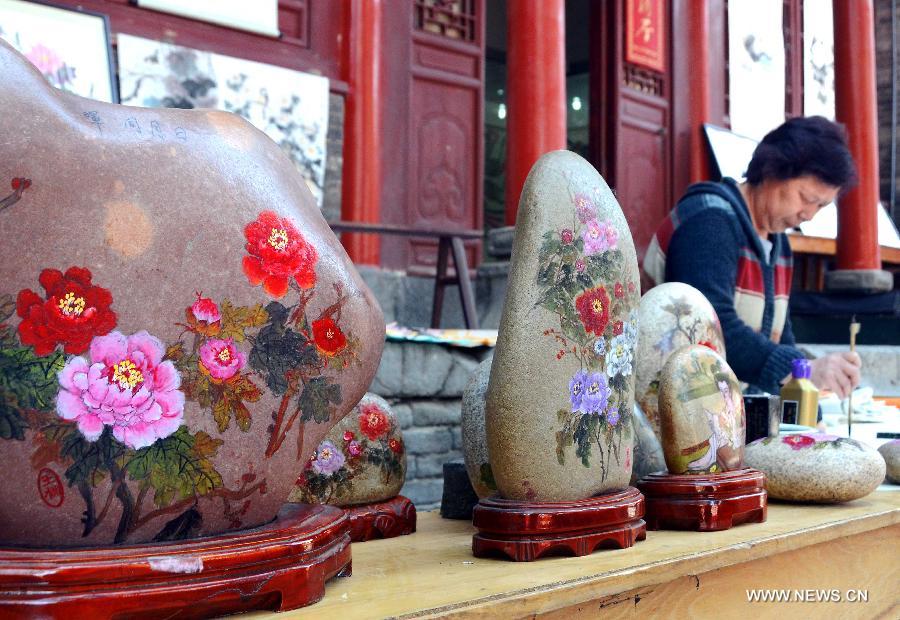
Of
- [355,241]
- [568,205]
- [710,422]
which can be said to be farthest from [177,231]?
[355,241]

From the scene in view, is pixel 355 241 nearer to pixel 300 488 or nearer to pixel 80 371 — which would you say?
pixel 300 488

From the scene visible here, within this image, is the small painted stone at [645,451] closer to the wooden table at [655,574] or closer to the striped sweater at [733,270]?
the wooden table at [655,574]

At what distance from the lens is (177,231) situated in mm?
736

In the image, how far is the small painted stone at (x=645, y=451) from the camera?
1.18 meters

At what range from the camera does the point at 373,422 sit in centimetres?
111

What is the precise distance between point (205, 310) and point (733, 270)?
5.00ft

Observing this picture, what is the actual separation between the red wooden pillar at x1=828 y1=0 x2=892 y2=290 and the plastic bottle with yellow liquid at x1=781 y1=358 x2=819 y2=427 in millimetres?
5018

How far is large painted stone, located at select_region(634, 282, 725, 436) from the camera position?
127 cm

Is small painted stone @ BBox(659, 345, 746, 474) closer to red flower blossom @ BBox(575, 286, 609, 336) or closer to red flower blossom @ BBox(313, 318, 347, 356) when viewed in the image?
red flower blossom @ BBox(575, 286, 609, 336)

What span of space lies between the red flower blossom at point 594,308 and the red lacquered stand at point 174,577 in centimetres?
35

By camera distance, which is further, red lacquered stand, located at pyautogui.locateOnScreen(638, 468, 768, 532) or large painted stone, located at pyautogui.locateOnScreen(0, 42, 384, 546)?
red lacquered stand, located at pyautogui.locateOnScreen(638, 468, 768, 532)

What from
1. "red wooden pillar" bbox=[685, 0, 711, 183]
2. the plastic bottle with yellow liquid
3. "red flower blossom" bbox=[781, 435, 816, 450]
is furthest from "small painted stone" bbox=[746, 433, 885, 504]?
"red wooden pillar" bbox=[685, 0, 711, 183]

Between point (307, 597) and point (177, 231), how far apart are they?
308 mm

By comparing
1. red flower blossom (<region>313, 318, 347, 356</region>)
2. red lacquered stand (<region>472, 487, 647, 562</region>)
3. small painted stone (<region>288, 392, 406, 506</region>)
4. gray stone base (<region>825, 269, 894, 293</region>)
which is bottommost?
red lacquered stand (<region>472, 487, 647, 562</region>)
